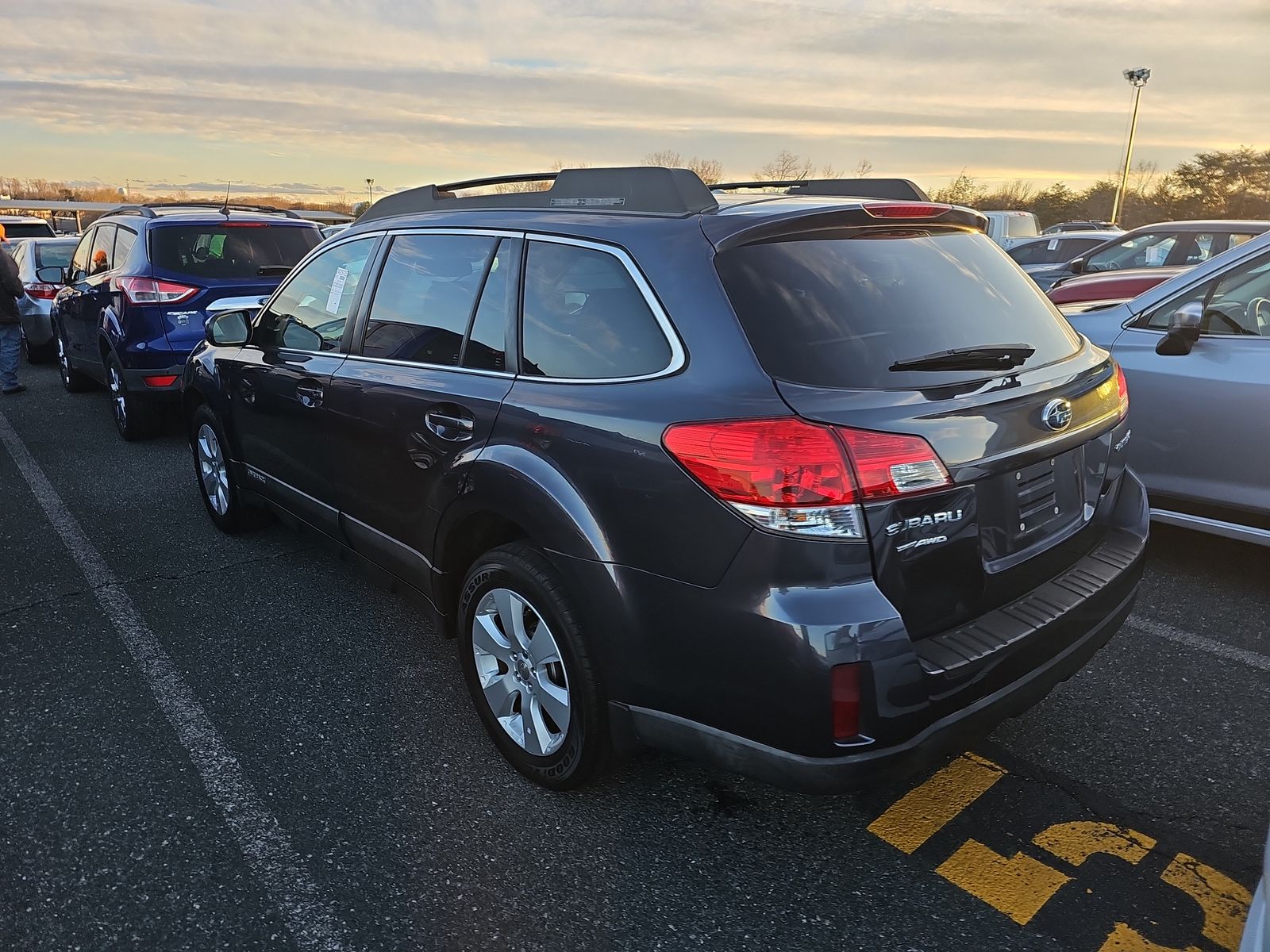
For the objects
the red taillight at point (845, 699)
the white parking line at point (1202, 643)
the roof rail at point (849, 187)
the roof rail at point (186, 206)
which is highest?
the roof rail at point (849, 187)

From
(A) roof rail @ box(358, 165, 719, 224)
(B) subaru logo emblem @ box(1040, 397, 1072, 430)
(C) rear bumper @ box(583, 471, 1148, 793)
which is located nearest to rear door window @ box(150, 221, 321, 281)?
(A) roof rail @ box(358, 165, 719, 224)

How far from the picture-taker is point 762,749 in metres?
2.13

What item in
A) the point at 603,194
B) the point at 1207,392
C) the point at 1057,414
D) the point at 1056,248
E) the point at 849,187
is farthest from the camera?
the point at 1056,248

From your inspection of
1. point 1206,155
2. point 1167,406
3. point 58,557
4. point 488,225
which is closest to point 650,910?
point 488,225

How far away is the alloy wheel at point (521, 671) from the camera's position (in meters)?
2.62

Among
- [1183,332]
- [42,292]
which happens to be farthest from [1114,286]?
[42,292]

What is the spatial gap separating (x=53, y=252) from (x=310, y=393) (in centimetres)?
1131

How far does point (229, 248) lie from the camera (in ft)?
23.1

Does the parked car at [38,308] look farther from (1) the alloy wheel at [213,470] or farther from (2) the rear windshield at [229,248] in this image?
(1) the alloy wheel at [213,470]

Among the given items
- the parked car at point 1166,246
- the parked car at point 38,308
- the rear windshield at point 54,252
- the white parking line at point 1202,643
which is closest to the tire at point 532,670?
the white parking line at point 1202,643

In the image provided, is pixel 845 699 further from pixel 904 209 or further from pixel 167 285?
pixel 167 285

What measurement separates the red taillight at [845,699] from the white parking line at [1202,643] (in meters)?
2.38

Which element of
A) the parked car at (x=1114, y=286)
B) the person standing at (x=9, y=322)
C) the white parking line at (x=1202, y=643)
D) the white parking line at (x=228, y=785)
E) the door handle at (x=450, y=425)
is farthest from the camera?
the person standing at (x=9, y=322)

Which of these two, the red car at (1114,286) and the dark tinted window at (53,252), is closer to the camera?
the red car at (1114,286)
